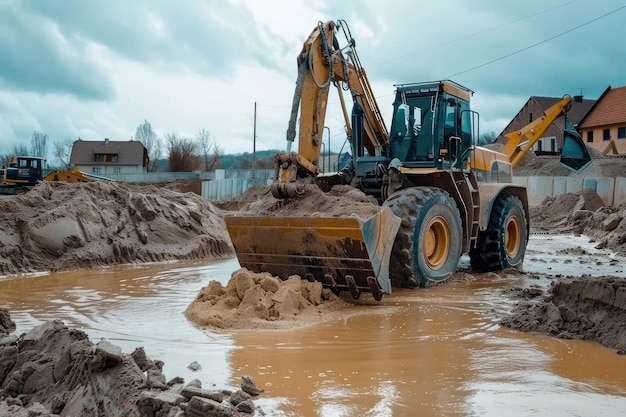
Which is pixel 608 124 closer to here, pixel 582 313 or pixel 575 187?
pixel 575 187

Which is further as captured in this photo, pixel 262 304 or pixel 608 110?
pixel 608 110

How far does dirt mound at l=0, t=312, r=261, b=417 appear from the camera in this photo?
154 inches

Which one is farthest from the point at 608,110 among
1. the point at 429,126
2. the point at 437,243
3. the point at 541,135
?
the point at 437,243

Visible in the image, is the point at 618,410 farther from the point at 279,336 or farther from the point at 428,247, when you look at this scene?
the point at 428,247

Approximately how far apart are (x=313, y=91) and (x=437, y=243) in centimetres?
296

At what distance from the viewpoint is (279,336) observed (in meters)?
6.50

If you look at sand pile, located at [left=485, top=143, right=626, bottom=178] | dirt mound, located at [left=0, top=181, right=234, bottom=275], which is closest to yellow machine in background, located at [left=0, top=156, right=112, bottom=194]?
dirt mound, located at [left=0, top=181, right=234, bottom=275]

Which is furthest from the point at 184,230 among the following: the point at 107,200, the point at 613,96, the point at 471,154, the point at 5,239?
the point at 613,96

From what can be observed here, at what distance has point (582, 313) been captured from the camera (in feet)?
22.3

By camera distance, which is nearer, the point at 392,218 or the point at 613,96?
the point at 392,218

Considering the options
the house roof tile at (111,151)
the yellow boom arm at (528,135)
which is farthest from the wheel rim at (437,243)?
the house roof tile at (111,151)

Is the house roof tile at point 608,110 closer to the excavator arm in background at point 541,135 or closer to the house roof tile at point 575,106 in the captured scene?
the house roof tile at point 575,106

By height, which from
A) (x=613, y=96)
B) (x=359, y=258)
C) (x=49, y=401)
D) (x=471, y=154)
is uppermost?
(x=613, y=96)

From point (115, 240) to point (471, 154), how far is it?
836cm
